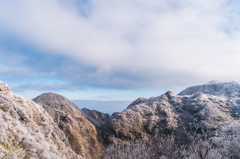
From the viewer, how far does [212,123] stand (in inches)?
1614

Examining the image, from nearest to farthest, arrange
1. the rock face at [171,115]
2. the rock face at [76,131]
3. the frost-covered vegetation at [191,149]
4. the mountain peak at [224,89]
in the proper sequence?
the frost-covered vegetation at [191,149], the rock face at [76,131], the rock face at [171,115], the mountain peak at [224,89]

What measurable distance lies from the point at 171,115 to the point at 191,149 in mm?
23275

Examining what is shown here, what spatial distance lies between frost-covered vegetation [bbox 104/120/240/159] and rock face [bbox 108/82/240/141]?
441 cm

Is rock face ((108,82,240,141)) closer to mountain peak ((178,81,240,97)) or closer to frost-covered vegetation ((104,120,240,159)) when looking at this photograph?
frost-covered vegetation ((104,120,240,159))

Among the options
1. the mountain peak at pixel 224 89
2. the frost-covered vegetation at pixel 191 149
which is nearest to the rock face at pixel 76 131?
the frost-covered vegetation at pixel 191 149

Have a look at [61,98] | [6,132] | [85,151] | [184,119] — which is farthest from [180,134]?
[6,132]

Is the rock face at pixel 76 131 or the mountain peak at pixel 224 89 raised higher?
the mountain peak at pixel 224 89

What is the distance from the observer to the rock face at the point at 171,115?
40469mm

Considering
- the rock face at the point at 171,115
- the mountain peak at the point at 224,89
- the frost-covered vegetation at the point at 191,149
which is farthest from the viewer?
the mountain peak at the point at 224,89

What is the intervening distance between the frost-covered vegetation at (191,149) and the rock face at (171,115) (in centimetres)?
441

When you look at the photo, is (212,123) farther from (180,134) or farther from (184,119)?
(180,134)

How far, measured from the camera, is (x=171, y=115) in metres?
46.5

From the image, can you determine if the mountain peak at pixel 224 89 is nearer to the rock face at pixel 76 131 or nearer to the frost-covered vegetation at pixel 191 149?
the frost-covered vegetation at pixel 191 149

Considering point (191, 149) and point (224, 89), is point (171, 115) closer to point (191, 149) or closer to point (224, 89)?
point (191, 149)
